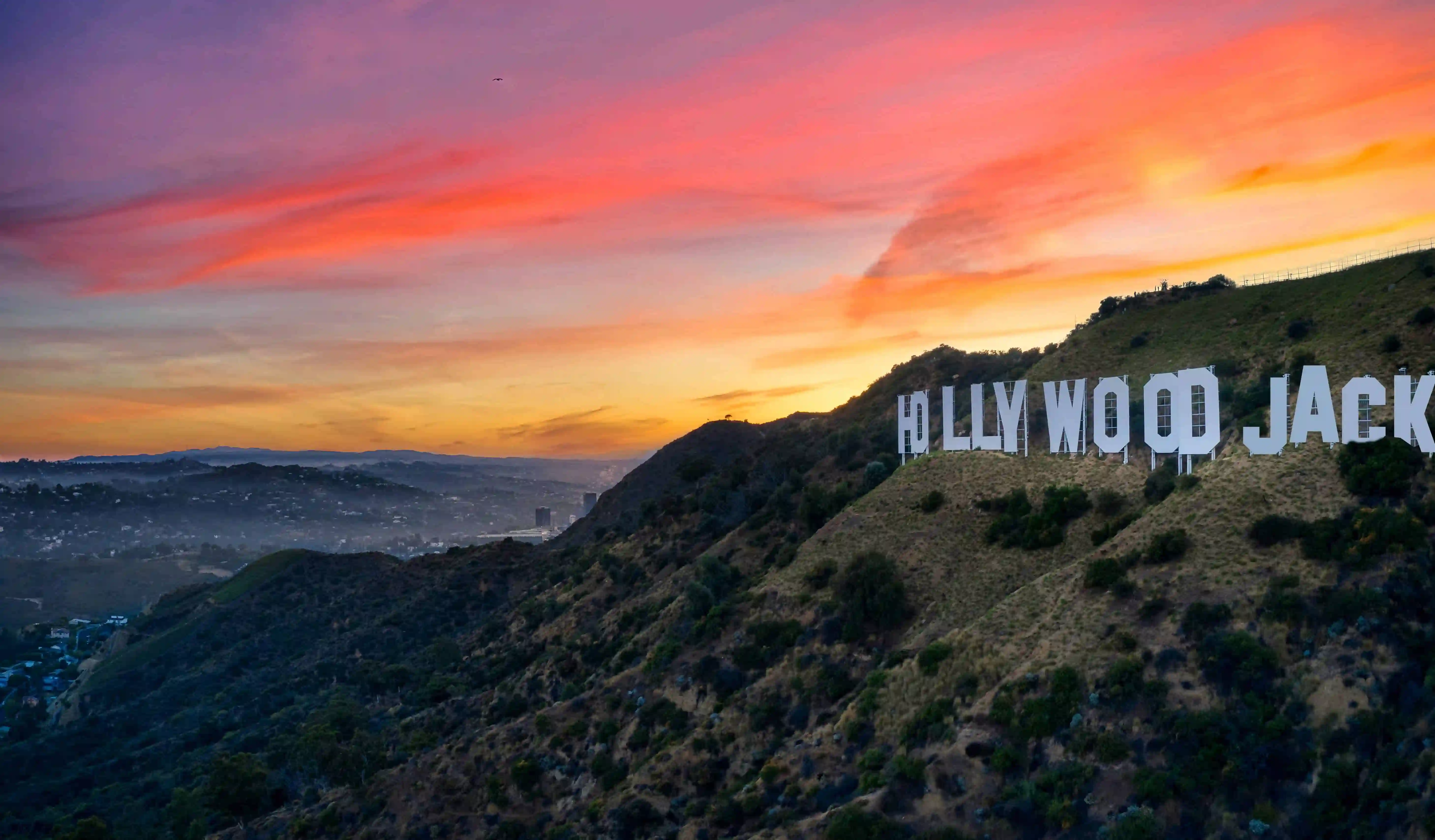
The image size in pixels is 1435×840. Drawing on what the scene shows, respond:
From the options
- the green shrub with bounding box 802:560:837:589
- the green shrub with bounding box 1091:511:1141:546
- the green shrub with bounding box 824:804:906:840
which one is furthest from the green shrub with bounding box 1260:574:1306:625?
the green shrub with bounding box 802:560:837:589

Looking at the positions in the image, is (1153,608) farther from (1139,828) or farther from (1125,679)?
(1139,828)

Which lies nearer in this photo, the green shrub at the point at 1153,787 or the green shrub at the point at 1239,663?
the green shrub at the point at 1153,787

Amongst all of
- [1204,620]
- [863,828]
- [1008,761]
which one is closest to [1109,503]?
[1204,620]

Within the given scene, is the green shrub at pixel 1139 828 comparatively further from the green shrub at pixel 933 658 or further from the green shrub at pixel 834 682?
A: the green shrub at pixel 834 682

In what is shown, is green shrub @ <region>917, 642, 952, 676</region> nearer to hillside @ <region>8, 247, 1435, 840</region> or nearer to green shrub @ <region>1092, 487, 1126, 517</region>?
hillside @ <region>8, 247, 1435, 840</region>

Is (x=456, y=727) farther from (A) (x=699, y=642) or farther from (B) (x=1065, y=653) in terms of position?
(B) (x=1065, y=653)

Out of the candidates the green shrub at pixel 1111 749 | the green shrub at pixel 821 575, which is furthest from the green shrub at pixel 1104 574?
the green shrub at pixel 821 575
